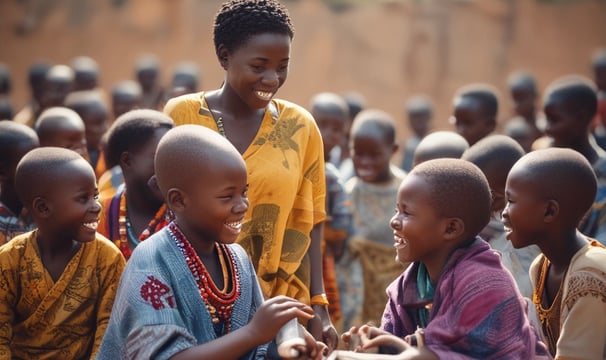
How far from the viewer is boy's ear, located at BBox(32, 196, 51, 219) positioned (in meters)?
3.86

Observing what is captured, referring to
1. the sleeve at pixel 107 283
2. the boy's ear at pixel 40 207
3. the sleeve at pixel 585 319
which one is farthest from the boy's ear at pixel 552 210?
the boy's ear at pixel 40 207

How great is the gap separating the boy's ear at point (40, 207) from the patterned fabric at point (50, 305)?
140 millimetres

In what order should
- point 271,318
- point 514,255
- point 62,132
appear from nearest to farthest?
point 271,318 < point 514,255 < point 62,132

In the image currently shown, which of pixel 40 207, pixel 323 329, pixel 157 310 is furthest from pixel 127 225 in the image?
pixel 157 310

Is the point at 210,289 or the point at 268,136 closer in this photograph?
the point at 210,289

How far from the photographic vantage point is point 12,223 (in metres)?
4.44

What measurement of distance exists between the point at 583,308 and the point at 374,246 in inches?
133

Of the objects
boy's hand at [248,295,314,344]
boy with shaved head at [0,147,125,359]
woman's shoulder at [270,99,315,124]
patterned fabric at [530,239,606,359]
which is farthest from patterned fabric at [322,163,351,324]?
boy's hand at [248,295,314,344]

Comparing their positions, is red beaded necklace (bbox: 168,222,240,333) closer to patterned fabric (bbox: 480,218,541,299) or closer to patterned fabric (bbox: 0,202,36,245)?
patterned fabric (bbox: 0,202,36,245)

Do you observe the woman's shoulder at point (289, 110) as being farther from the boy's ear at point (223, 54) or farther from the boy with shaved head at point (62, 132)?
the boy with shaved head at point (62, 132)

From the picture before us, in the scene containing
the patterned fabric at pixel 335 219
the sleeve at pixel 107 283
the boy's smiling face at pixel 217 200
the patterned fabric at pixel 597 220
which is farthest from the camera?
the patterned fabric at pixel 335 219

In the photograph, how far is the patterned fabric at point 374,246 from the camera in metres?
6.79

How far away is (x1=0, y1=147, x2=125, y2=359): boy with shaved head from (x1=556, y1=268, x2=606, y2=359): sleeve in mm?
1883

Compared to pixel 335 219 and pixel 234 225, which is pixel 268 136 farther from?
pixel 335 219
